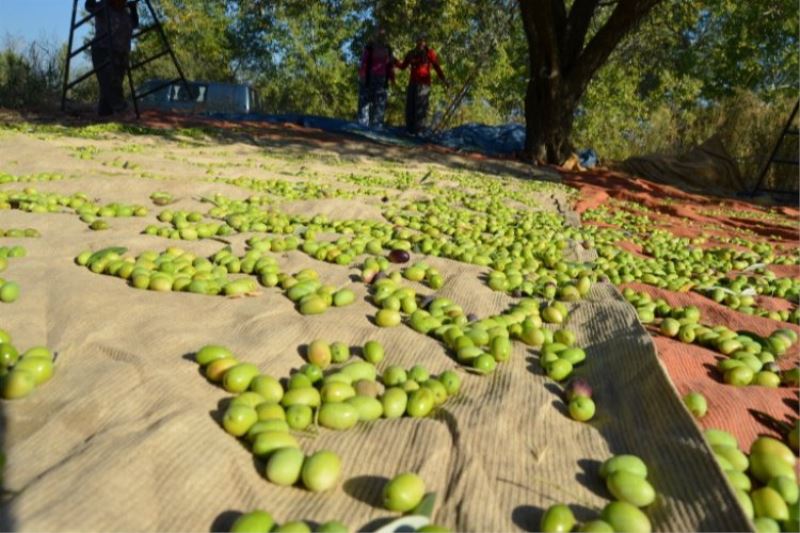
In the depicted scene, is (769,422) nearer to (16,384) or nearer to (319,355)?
(319,355)

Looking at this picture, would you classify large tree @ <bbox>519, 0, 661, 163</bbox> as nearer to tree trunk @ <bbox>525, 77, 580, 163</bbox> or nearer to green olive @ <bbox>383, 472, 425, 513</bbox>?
tree trunk @ <bbox>525, 77, 580, 163</bbox>

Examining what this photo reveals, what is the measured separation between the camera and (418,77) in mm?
14922

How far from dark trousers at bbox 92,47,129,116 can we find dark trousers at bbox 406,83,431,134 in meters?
6.95

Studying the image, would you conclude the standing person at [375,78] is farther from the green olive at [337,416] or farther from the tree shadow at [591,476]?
the tree shadow at [591,476]

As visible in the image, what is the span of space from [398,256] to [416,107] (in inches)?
484

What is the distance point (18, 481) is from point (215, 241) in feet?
8.73

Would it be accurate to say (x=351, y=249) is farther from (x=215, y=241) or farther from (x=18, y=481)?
(x=18, y=481)

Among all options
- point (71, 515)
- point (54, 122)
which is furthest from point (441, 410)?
point (54, 122)

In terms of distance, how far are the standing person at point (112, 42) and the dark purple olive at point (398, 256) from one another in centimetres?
964

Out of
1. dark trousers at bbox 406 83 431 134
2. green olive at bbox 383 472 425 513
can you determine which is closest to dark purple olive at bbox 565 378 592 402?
green olive at bbox 383 472 425 513

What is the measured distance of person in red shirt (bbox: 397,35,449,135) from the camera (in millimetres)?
14844

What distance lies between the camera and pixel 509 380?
230 cm

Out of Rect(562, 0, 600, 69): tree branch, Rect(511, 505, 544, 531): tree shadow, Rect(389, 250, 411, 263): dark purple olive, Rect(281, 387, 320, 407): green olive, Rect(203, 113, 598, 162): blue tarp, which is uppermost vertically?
Rect(562, 0, 600, 69): tree branch

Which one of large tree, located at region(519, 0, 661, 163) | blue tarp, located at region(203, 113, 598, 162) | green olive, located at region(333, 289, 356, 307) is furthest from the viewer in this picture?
blue tarp, located at region(203, 113, 598, 162)
